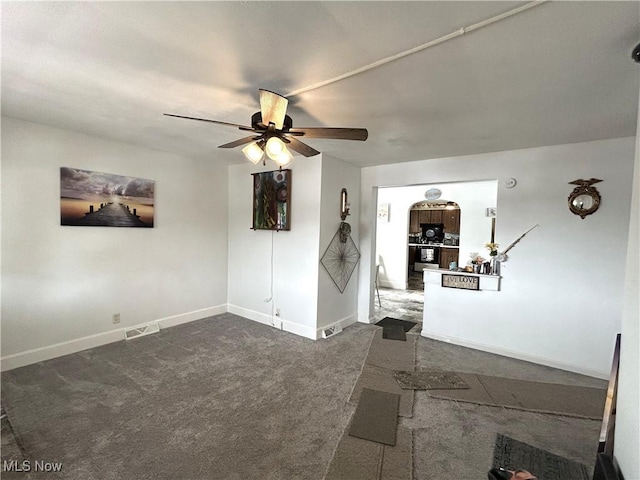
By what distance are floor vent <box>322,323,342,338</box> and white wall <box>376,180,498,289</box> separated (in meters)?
3.59

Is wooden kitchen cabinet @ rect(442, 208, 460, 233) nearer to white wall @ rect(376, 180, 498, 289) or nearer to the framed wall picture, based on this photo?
white wall @ rect(376, 180, 498, 289)

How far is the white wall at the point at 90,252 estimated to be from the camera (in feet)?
9.05

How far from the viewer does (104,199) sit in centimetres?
331

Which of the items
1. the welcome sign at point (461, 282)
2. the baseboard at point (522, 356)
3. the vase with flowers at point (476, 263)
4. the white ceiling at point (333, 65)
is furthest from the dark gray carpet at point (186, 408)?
the white ceiling at point (333, 65)

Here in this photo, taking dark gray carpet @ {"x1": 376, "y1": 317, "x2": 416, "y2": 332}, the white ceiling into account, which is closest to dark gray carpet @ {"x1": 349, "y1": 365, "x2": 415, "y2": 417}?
dark gray carpet @ {"x1": 376, "y1": 317, "x2": 416, "y2": 332}

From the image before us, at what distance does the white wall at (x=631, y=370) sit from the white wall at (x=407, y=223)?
5.10 m

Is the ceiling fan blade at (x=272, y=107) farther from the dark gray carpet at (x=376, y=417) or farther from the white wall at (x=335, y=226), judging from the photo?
the dark gray carpet at (x=376, y=417)

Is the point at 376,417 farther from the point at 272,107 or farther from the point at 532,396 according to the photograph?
the point at 272,107

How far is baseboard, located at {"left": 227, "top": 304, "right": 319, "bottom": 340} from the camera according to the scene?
374cm

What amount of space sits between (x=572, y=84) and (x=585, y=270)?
2.10m

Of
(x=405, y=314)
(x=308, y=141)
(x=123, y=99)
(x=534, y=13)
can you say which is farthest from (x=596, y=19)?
(x=405, y=314)

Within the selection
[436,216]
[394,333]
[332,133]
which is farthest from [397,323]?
[436,216]

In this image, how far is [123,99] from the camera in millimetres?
2225

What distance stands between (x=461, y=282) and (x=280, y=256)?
2457 millimetres
